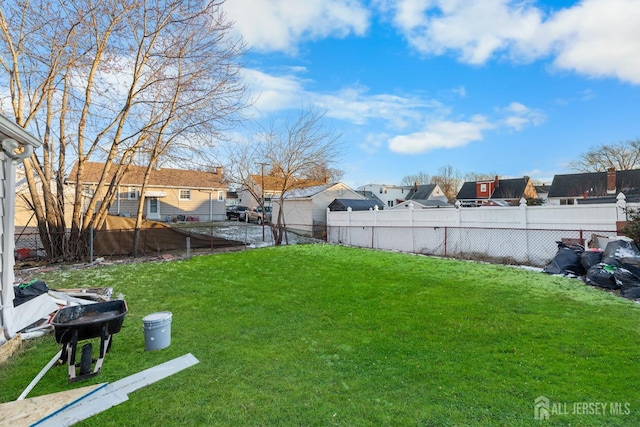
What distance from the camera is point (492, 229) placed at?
1041 cm

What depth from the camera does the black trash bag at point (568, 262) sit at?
24.3 ft

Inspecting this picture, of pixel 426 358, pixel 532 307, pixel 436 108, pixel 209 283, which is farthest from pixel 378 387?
pixel 436 108

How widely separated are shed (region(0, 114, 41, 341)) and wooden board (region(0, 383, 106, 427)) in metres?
1.79

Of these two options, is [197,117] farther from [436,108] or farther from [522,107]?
[522,107]

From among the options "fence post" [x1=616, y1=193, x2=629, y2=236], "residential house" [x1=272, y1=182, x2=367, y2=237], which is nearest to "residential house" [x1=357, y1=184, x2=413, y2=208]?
"residential house" [x1=272, y1=182, x2=367, y2=237]

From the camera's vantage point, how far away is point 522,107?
14.9 meters

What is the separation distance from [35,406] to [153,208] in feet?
78.8

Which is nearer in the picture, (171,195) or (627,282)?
(627,282)

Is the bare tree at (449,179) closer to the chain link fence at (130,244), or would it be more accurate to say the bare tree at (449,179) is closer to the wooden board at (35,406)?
the chain link fence at (130,244)

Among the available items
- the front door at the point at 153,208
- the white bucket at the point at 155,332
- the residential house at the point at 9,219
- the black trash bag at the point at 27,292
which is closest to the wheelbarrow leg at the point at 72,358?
the white bucket at the point at 155,332

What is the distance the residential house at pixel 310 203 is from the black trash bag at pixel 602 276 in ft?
48.2

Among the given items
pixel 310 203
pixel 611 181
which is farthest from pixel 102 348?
pixel 611 181

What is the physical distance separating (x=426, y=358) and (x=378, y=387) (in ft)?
2.62

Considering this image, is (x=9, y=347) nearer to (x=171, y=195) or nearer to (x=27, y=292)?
(x=27, y=292)
